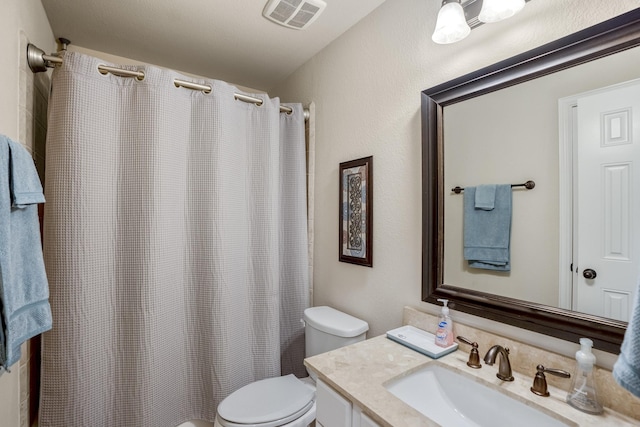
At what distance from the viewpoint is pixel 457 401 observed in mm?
953

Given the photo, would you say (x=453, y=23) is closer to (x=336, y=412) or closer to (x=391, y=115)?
(x=391, y=115)

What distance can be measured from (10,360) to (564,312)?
1.64m

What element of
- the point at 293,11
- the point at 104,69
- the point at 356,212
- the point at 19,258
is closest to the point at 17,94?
the point at 104,69

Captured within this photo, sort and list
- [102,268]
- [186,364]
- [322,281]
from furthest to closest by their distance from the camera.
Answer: [322,281], [186,364], [102,268]

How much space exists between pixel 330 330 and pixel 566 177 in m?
1.14

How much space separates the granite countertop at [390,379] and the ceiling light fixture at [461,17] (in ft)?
3.73

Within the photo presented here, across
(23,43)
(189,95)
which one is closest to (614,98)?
(189,95)

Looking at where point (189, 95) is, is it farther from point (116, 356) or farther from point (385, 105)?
point (116, 356)

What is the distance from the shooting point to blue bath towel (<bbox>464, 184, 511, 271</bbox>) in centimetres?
100

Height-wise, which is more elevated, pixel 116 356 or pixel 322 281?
pixel 322 281

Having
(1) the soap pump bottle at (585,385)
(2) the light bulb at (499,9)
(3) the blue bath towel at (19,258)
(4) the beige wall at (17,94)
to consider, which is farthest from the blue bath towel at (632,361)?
(4) the beige wall at (17,94)

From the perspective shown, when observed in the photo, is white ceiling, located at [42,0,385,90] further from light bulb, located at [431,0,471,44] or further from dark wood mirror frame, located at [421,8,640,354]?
dark wood mirror frame, located at [421,8,640,354]

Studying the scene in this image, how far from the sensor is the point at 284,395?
1397 mm

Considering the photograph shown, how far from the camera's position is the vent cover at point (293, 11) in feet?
4.70
